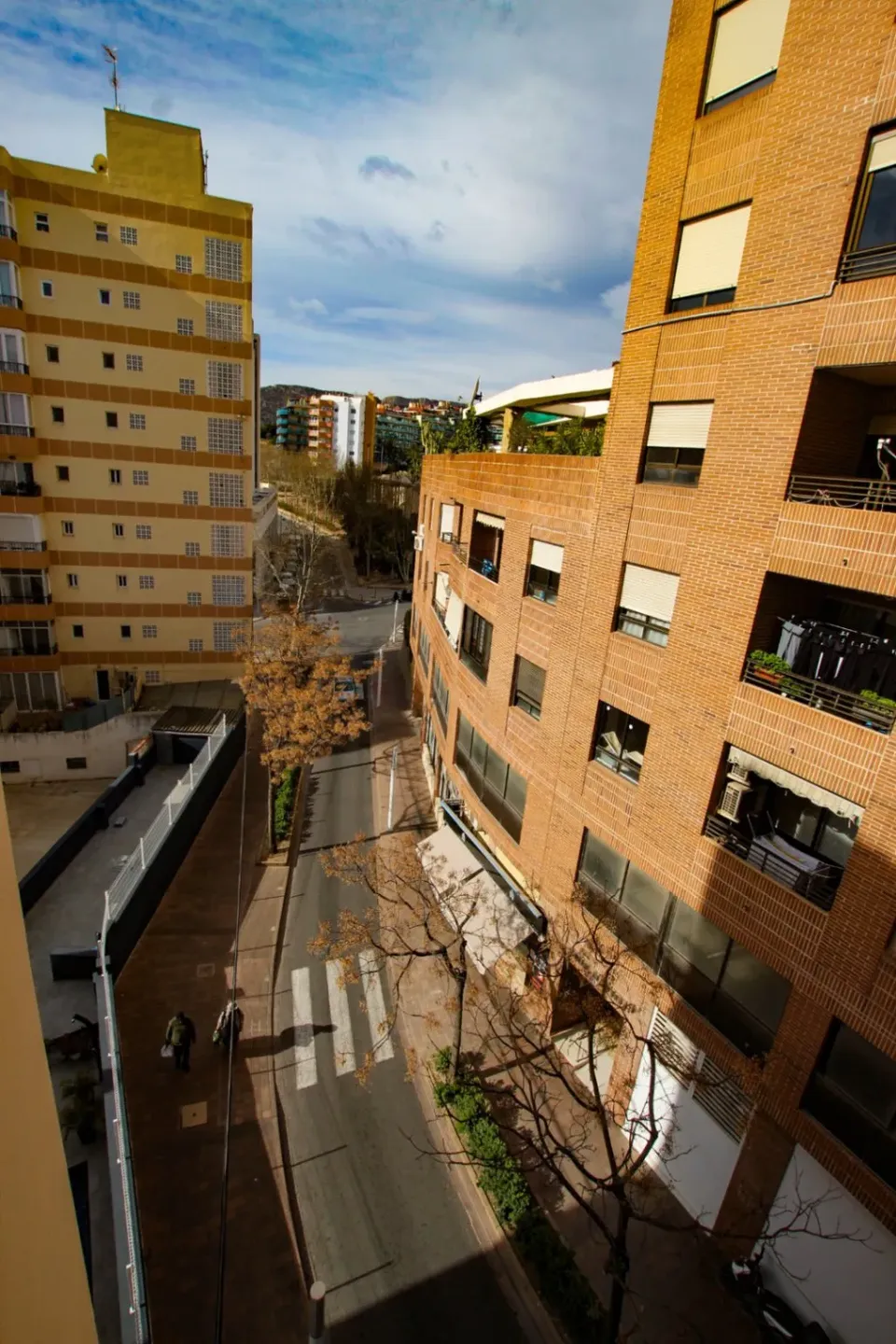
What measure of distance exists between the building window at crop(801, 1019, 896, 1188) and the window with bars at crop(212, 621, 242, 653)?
28.3 meters

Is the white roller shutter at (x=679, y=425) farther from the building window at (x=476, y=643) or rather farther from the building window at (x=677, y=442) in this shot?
the building window at (x=476, y=643)

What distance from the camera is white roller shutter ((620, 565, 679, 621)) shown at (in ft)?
40.2

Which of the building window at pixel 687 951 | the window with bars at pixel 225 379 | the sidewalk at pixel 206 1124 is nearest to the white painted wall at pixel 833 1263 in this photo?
the building window at pixel 687 951

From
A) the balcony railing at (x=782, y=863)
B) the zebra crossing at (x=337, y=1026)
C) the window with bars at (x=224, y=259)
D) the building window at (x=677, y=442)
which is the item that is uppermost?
the window with bars at (x=224, y=259)

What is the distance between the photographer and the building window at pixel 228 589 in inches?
1241

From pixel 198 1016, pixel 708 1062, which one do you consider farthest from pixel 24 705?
pixel 708 1062

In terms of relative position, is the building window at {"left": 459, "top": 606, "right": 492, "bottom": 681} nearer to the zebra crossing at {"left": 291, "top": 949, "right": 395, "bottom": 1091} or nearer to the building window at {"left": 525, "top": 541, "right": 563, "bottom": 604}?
the building window at {"left": 525, "top": 541, "right": 563, "bottom": 604}

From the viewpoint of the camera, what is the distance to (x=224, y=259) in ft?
91.1

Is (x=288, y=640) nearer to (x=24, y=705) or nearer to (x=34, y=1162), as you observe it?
(x=24, y=705)

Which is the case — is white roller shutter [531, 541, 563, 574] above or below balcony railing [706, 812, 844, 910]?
above

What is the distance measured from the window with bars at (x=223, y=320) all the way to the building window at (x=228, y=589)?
1060 centimetres

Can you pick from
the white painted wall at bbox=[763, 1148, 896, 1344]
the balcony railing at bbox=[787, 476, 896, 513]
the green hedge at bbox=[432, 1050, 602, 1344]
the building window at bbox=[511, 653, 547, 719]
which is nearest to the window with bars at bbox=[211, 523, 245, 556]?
the building window at bbox=[511, 653, 547, 719]

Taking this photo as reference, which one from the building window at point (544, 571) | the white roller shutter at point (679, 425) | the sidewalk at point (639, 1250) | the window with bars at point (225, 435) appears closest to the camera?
the sidewalk at point (639, 1250)

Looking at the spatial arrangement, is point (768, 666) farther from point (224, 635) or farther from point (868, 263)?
point (224, 635)
